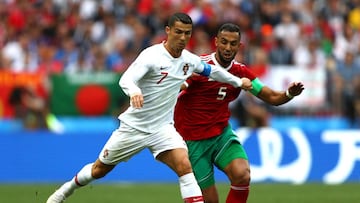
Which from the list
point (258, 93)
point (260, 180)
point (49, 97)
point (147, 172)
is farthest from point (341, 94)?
point (258, 93)

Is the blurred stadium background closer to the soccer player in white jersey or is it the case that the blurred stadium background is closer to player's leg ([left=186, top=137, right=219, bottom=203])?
player's leg ([left=186, top=137, right=219, bottom=203])

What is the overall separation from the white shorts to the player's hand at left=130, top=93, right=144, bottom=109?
102cm

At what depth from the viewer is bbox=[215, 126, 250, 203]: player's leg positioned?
37.0 ft

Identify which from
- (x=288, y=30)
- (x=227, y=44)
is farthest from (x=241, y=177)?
(x=288, y=30)

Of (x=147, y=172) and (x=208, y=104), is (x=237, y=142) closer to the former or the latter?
(x=208, y=104)

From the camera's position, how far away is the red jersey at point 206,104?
11.7 metres

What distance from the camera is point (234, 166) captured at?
11.3 m

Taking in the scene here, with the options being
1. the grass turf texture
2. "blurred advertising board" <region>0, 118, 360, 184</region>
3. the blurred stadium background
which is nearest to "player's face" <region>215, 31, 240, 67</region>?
the grass turf texture

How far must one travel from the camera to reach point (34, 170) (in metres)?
19.1

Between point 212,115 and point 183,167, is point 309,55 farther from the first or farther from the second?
point 183,167

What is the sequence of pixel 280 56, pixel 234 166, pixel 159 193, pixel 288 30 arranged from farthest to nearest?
pixel 288 30, pixel 280 56, pixel 159 193, pixel 234 166

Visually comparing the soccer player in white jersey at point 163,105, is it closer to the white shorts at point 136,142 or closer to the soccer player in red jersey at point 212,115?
the white shorts at point 136,142

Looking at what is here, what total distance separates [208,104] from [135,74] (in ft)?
4.91

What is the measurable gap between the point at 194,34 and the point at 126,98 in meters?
2.86
